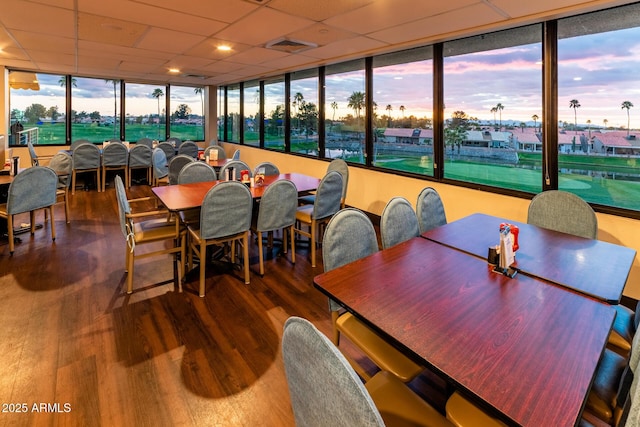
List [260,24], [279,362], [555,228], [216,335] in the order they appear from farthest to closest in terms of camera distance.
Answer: [260,24] < [555,228] < [216,335] < [279,362]

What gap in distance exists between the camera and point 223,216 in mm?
2900

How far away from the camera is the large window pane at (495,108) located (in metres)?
3.44

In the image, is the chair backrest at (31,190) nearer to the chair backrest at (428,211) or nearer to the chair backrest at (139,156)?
the chair backrest at (139,156)

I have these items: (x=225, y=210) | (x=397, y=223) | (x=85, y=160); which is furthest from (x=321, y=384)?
(x=85, y=160)

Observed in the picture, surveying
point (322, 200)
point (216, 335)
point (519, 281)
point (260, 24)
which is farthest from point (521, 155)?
point (216, 335)

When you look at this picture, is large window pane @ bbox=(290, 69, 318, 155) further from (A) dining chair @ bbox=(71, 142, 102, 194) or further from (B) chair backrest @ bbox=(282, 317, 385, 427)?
(B) chair backrest @ bbox=(282, 317, 385, 427)

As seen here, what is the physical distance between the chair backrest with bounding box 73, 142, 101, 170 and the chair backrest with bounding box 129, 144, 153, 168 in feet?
1.90

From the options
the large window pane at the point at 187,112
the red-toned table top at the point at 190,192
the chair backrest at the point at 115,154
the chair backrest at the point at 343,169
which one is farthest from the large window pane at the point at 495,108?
the large window pane at the point at 187,112

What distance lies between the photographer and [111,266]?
351cm

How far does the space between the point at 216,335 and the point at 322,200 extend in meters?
1.68

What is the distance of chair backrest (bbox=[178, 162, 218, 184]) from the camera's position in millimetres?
4098

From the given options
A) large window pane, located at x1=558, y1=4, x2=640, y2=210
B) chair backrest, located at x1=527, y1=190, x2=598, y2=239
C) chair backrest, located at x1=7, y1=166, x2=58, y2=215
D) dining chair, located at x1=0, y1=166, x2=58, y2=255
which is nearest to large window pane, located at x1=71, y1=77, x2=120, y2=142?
dining chair, located at x1=0, y1=166, x2=58, y2=255

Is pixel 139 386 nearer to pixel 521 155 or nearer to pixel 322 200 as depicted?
pixel 322 200

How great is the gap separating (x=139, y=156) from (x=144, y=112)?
2.32 m
